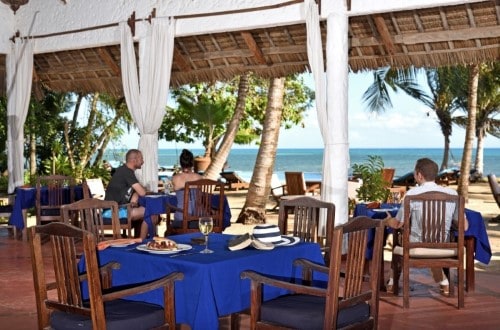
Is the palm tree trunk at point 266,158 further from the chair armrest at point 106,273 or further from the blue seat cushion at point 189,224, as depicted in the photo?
the chair armrest at point 106,273

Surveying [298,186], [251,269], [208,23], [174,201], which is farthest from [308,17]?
[298,186]

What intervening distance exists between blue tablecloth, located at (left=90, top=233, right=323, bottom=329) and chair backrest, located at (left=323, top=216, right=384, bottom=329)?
38 centimetres

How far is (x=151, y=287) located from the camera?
3.41 metres

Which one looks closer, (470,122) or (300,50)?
(300,50)

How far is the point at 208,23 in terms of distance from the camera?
8.48m

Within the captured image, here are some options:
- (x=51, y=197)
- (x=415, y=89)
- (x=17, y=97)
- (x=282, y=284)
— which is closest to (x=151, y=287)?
(x=282, y=284)

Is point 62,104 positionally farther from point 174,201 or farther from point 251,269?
point 251,269

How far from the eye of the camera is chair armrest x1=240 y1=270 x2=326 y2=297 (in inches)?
135

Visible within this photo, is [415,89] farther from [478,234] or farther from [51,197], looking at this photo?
[478,234]

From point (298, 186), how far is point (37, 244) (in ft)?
34.1

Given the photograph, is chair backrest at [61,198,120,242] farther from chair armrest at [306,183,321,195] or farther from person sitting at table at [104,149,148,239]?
chair armrest at [306,183,321,195]

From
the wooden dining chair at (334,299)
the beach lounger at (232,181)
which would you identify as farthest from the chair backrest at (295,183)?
the wooden dining chair at (334,299)

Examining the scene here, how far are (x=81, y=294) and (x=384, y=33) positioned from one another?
18.5ft

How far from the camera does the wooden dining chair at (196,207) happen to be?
7102 mm
